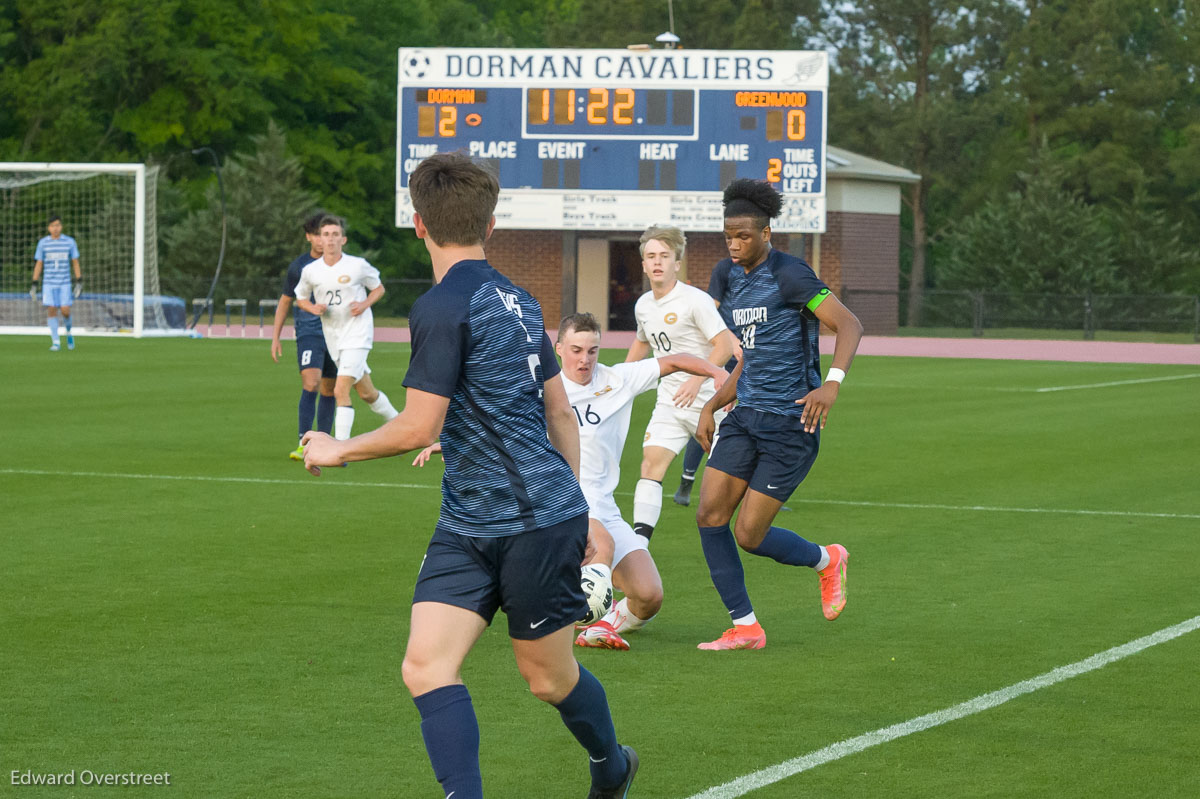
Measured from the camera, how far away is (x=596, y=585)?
6.31 m

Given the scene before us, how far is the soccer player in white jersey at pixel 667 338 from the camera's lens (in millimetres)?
8852

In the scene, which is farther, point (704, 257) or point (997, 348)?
point (704, 257)

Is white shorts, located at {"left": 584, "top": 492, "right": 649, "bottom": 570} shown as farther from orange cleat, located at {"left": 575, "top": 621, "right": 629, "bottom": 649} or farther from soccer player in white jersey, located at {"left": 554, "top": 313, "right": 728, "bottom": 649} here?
orange cleat, located at {"left": 575, "top": 621, "right": 629, "bottom": 649}

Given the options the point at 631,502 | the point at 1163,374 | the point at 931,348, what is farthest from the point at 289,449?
the point at 931,348

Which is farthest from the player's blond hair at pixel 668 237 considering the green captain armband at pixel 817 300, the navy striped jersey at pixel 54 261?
the navy striped jersey at pixel 54 261

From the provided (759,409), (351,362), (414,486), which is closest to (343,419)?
(351,362)

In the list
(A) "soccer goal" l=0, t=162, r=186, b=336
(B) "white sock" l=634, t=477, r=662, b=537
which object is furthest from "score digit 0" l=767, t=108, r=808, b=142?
(B) "white sock" l=634, t=477, r=662, b=537

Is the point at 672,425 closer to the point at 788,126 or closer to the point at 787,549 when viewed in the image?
the point at 787,549

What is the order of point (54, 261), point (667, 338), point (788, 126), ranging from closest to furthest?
point (667, 338)
point (54, 261)
point (788, 126)

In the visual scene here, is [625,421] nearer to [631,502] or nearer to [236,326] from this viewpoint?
[631,502]

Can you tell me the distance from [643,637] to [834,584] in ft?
2.97

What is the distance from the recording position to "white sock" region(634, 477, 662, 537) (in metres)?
8.82

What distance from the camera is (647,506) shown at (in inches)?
349

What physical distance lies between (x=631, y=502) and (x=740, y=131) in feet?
86.2
